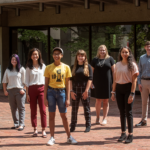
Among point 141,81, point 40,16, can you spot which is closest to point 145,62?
point 141,81

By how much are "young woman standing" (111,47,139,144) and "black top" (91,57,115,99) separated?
1.53 m

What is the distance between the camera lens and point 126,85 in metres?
6.11

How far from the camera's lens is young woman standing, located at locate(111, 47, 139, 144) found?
6.07m

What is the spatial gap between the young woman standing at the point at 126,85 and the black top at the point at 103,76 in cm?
153

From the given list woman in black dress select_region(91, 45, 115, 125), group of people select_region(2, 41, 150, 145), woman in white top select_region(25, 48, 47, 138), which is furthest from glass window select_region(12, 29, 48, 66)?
woman in white top select_region(25, 48, 47, 138)

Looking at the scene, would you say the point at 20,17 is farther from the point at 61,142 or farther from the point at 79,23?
the point at 61,142

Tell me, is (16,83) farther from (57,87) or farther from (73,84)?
(57,87)

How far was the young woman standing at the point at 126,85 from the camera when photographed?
19.9 feet

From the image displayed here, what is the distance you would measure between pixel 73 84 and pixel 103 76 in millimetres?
952

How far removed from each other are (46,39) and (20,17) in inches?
68.9

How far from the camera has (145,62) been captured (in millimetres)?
7582

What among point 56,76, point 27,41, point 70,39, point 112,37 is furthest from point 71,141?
point 27,41

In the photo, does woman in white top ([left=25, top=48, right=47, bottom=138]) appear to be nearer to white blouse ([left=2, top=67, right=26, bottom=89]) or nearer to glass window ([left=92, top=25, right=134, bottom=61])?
white blouse ([left=2, top=67, right=26, bottom=89])

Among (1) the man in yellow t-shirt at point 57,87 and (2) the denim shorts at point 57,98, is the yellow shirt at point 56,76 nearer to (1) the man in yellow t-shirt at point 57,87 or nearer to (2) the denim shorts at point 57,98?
(1) the man in yellow t-shirt at point 57,87
